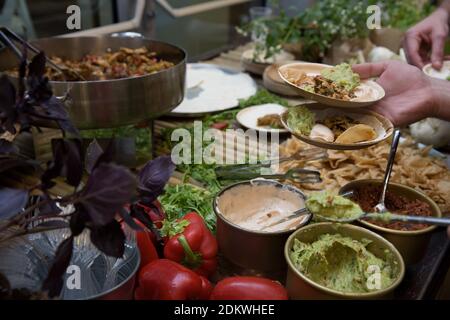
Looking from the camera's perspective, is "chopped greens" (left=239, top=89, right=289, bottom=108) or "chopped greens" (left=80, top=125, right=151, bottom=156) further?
"chopped greens" (left=239, top=89, right=289, bottom=108)

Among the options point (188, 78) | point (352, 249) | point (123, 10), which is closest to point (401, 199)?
point (352, 249)

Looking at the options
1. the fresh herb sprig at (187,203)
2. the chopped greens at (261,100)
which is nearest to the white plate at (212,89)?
the chopped greens at (261,100)

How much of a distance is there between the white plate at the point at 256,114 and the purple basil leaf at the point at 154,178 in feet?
2.94

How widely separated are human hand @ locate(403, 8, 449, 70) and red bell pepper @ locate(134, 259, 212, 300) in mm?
1248

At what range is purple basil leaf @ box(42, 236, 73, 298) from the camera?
580 millimetres

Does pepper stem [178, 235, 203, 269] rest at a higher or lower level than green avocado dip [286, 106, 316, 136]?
lower

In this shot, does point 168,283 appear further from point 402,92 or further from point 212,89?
point 212,89

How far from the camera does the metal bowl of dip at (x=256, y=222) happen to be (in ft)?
2.94

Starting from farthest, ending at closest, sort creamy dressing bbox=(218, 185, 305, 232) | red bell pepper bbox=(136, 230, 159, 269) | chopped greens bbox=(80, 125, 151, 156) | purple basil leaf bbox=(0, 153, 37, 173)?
chopped greens bbox=(80, 125, 151, 156) < creamy dressing bbox=(218, 185, 305, 232) < red bell pepper bbox=(136, 230, 159, 269) < purple basil leaf bbox=(0, 153, 37, 173)

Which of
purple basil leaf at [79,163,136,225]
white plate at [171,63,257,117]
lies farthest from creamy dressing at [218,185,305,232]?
white plate at [171,63,257,117]

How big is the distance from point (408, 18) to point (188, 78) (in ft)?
4.48

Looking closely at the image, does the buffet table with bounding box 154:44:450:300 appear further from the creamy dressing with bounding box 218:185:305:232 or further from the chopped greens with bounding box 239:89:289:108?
the chopped greens with bounding box 239:89:289:108

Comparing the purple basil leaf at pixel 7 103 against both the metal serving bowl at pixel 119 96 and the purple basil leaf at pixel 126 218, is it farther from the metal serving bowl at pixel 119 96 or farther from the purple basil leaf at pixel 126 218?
the metal serving bowl at pixel 119 96
